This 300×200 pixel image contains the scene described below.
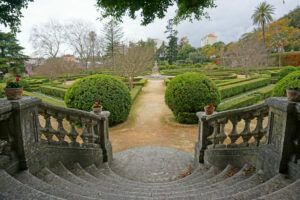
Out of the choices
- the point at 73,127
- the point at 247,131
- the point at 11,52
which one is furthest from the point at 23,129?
the point at 11,52

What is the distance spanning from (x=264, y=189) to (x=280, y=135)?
84cm

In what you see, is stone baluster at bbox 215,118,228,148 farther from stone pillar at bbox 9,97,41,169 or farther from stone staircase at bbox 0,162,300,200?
stone pillar at bbox 9,97,41,169

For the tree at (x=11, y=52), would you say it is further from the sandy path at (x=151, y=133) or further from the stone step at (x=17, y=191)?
the stone step at (x=17, y=191)

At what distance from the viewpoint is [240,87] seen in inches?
734

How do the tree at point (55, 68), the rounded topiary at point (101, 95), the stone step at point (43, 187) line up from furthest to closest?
the tree at point (55, 68)
the rounded topiary at point (101, 95)
the stone step at point (43, 187)

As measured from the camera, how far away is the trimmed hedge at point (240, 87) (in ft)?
54.1

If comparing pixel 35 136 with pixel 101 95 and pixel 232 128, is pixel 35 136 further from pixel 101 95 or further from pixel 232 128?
pixel 101 95

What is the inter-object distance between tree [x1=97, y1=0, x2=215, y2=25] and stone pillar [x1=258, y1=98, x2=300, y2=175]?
2205mm

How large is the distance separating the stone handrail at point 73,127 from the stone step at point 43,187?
1015 millimetres

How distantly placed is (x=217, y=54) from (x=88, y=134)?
199ft

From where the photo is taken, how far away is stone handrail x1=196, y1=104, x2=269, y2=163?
13.7 feet

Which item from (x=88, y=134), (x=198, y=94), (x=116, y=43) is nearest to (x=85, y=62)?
(x=116, y=43)

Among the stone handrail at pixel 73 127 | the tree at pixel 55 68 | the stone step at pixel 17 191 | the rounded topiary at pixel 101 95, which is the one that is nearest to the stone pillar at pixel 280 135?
the stone step at pixel 17 191

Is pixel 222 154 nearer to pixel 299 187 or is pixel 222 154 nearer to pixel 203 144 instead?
pixel 203 144
